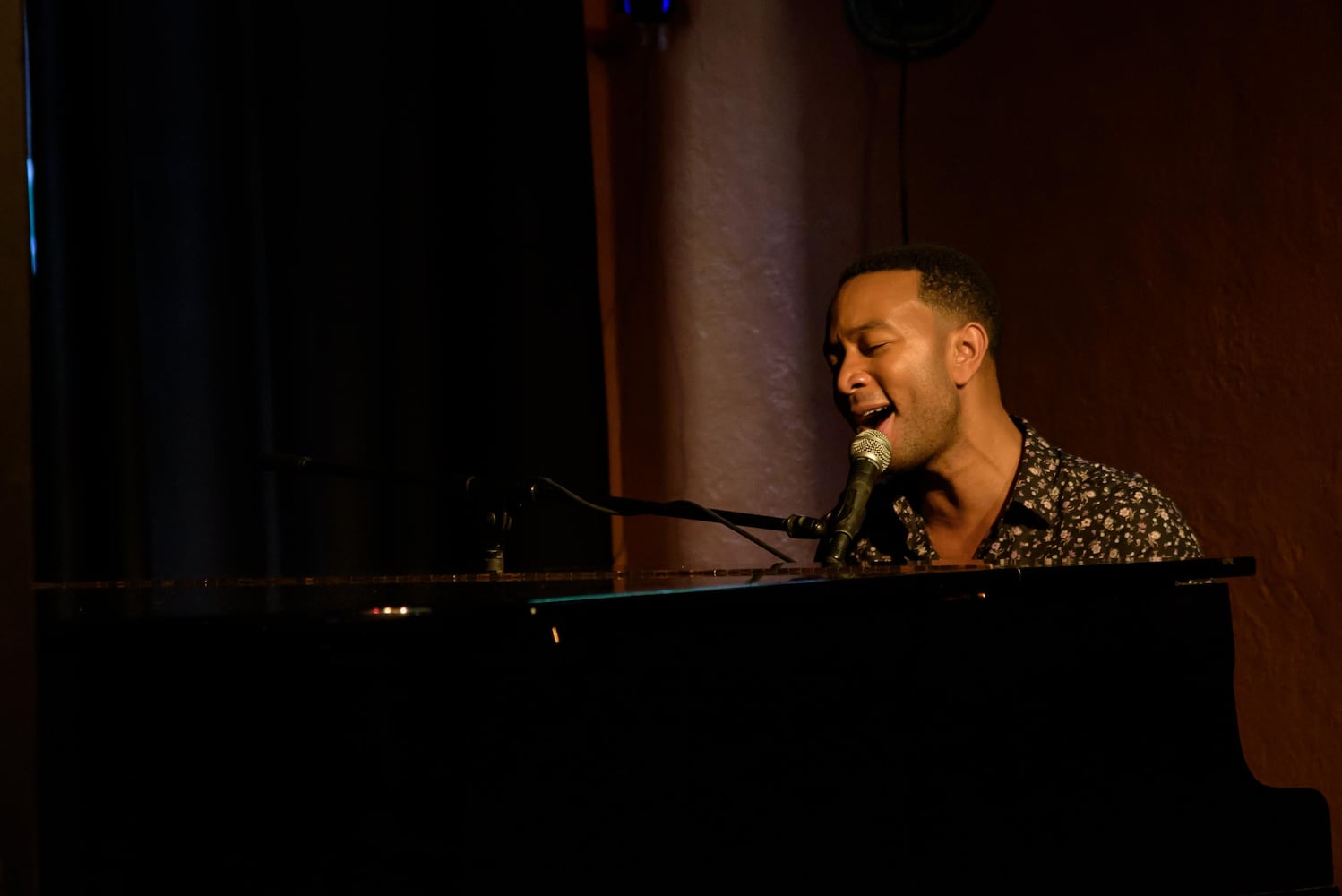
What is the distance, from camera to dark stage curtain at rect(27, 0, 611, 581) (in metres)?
2.65

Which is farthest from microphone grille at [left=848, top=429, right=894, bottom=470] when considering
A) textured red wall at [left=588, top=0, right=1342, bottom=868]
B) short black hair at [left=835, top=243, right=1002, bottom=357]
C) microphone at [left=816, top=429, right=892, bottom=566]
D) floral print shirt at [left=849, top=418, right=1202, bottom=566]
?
textured red wall at [left=588, top=0, right=1342, bottom=868]

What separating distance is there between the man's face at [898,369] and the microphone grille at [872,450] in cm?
46

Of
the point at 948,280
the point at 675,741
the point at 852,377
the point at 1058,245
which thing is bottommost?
the point at 675,741

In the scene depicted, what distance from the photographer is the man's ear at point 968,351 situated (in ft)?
7.30

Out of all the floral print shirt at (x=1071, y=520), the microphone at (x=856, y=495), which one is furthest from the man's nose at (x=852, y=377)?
the microphone at (x=856, y=495)

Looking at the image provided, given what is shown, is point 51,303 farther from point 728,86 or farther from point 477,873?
point 477,873

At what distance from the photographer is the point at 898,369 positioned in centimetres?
216

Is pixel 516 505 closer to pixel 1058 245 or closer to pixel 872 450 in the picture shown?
pixel 872 450

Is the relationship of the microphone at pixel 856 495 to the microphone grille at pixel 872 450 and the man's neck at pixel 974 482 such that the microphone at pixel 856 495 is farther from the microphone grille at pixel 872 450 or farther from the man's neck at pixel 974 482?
the man's neck at pixel 974 482

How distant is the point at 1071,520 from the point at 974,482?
0.19 meters

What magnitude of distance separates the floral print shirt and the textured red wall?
0.47 metres

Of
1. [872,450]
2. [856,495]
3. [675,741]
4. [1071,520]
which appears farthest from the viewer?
[1071,520]

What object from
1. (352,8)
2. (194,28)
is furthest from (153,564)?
(352,8)

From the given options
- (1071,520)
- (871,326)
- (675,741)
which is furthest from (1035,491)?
(675,741)
